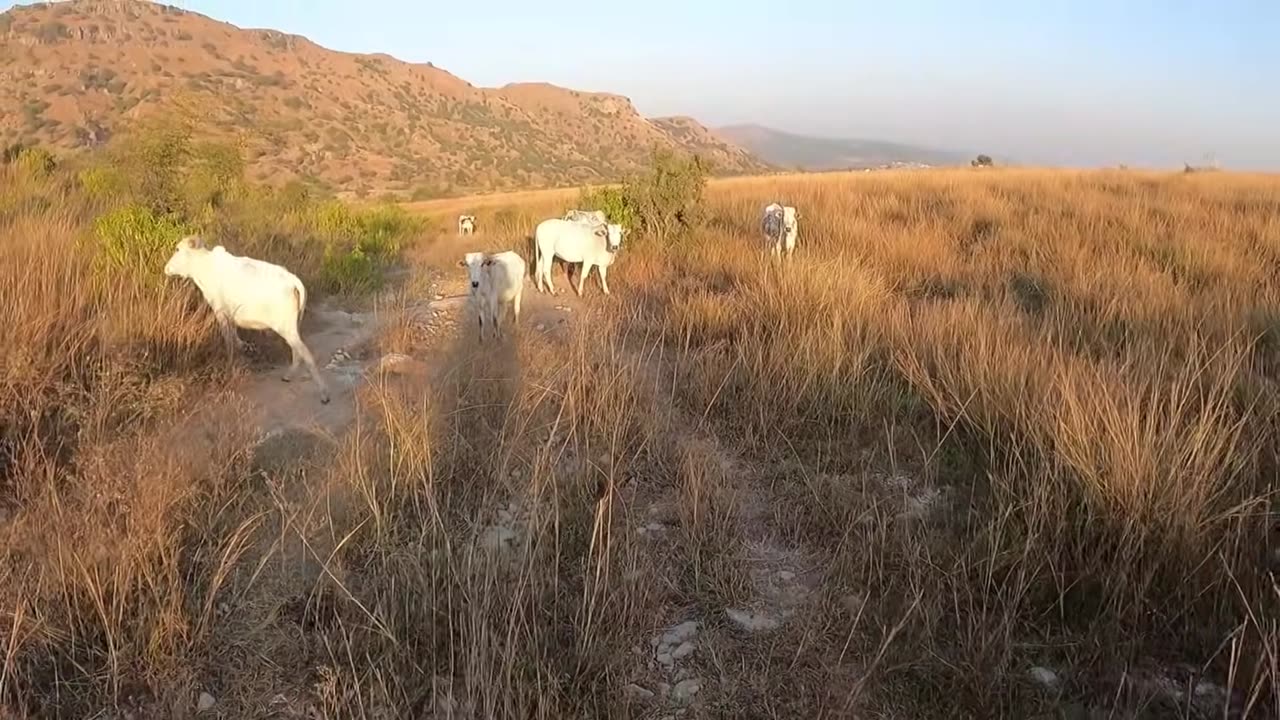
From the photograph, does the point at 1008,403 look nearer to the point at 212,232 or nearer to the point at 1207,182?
the point at 212,232

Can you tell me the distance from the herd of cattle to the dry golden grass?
16.9 inches

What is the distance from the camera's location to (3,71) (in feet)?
119

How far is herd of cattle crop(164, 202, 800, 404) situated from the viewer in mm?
5016

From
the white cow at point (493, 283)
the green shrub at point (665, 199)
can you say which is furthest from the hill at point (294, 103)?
the white cow at point (493, 283)

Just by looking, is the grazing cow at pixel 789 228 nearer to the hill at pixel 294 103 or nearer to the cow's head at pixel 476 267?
the cow's head at pixel 476 267

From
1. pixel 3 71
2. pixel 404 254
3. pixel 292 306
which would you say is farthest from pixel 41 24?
pixel 292 306

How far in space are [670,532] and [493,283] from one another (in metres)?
4.15

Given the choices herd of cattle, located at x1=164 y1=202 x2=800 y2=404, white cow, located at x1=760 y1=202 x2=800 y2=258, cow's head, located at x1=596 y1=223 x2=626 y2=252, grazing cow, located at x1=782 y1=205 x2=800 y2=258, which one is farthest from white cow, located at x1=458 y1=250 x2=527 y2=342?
grazing cow, located at x1=782 y1=205 x2=800 y2=258

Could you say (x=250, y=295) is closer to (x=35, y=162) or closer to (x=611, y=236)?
(x=611, y=236)

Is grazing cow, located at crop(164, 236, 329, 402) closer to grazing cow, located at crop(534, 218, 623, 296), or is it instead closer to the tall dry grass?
the tall dry grass

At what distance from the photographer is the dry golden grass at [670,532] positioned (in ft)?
7.07

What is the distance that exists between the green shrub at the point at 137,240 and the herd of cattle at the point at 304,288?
0.73 m

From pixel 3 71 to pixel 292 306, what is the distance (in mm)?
45822

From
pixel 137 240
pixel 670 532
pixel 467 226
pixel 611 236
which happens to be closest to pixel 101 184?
pixel 137 240
